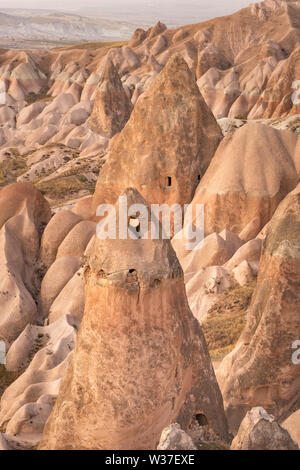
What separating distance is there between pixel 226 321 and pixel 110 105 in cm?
3240

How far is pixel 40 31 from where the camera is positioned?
165m

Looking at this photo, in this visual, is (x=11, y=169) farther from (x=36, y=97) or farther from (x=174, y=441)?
(x=174, y=441)

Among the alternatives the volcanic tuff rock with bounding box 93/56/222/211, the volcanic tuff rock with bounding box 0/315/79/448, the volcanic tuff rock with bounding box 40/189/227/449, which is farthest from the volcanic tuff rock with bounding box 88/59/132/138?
the volcanic tuff rock with bounding box 40/189/227/449

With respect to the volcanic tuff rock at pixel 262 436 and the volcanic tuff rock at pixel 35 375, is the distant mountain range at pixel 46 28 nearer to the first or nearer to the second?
the volcanic tuff rock at pixel 35 375

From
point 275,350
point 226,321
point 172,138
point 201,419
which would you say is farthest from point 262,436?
point 172,138

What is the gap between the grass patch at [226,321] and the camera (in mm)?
13039

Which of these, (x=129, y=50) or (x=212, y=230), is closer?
(x=212, y=230)

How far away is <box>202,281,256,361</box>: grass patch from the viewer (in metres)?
13.0

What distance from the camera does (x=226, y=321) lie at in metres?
13.8

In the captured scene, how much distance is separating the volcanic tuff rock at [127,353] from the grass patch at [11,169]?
32.3 meters

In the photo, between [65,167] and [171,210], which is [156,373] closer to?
[171,210]

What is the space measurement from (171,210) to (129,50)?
179 ft
